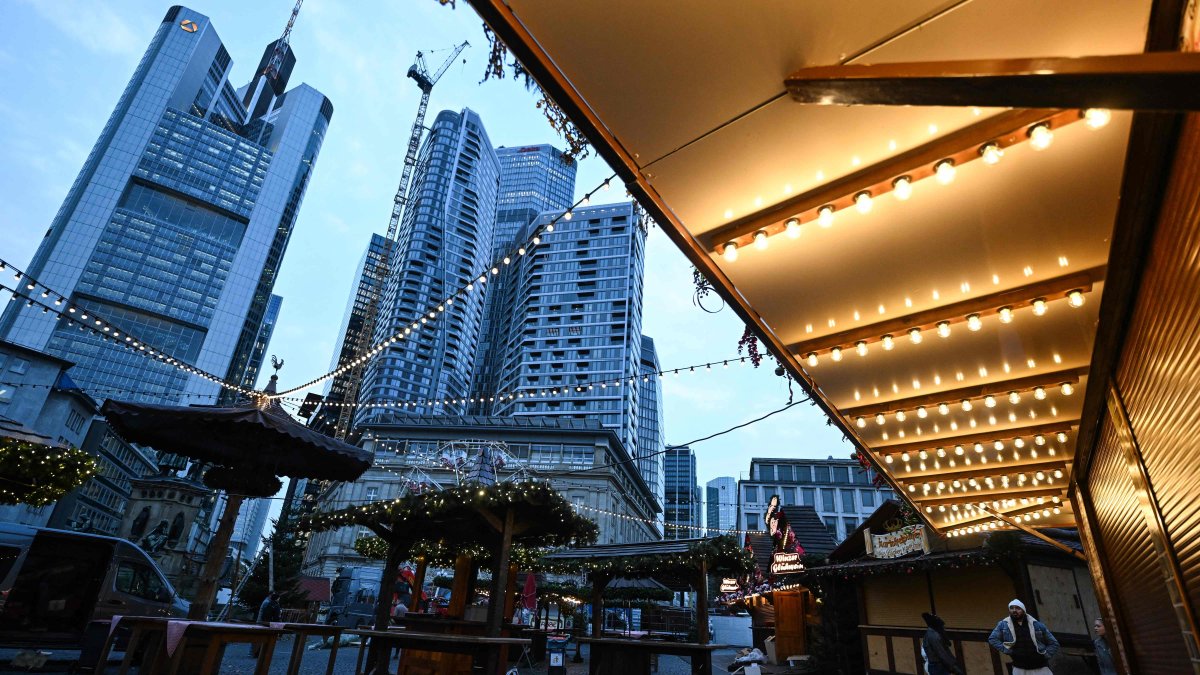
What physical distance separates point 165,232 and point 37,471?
130699mm

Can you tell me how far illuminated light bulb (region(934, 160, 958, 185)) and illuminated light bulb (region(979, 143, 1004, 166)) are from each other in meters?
0.15

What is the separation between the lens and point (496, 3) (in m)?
2.66

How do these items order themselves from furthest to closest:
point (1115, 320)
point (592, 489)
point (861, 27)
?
point (592, 489) → point (1115, 320) → point (861, 27)

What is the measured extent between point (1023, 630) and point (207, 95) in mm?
190920

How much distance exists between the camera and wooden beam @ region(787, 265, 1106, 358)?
13.3ft

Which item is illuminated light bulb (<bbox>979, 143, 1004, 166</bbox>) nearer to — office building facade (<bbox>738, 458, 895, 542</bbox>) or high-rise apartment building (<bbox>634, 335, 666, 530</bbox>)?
office building facade (<bbox>738, 458, 895, 542</bbox>)

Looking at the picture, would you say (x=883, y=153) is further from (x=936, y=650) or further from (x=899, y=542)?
(x=899, y=542)

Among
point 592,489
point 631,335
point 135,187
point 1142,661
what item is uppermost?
point 135,187

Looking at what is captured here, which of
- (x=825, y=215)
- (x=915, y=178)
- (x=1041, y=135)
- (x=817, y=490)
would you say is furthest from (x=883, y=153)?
(x=817, y=490)

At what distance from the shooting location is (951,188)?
3.37 metres

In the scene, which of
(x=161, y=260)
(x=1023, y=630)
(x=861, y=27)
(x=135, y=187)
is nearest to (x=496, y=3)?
(x=861, y=27)

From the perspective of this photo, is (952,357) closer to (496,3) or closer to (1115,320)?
(1115,320)

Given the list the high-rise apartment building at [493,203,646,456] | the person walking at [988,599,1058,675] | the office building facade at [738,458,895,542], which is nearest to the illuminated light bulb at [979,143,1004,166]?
the person walking at [988,599,1058,675]

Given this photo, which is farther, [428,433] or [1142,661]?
[428,433]
